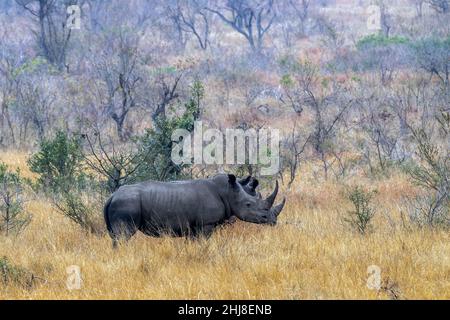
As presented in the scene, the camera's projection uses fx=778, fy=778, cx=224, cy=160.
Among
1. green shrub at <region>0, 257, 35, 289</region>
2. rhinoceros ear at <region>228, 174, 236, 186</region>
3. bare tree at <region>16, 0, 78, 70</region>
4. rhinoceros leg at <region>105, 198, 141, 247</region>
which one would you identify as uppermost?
bare tree at <region>16, 0, 78, 70</region>

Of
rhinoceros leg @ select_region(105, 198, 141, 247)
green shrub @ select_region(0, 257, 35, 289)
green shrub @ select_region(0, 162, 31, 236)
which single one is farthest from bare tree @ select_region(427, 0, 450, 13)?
green shrub @ select_region(0, 257, 35, 289)

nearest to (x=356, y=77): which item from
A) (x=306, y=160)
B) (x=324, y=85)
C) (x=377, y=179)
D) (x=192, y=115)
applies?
(x=324, y=85)

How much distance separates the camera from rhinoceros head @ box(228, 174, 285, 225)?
8375mm

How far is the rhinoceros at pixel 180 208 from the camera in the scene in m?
7.98

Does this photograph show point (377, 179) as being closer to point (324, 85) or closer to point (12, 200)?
point (12, 200)

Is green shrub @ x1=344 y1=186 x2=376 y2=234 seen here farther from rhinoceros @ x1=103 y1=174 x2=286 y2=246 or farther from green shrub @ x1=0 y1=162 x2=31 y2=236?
green shrub @ x1=0 y1=162 x2=31 y2=236

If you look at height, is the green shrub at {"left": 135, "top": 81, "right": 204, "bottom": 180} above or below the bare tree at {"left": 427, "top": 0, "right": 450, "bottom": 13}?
below

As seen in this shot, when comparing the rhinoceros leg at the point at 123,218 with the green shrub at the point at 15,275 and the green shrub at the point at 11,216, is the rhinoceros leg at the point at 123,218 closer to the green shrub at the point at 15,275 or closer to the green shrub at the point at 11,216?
the green shrub at the point at 15,275

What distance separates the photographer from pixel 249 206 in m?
8.41

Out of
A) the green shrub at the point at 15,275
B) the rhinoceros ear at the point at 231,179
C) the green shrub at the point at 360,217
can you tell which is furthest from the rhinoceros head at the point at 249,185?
the green shrub at the point at 15,275

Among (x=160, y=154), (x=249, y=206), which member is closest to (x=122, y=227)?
(x=249, y=206)

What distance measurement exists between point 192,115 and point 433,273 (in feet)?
17.3

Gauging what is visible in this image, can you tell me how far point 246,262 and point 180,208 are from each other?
1351 mm

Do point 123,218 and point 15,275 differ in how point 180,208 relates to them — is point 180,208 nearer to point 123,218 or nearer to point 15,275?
point 123,218
